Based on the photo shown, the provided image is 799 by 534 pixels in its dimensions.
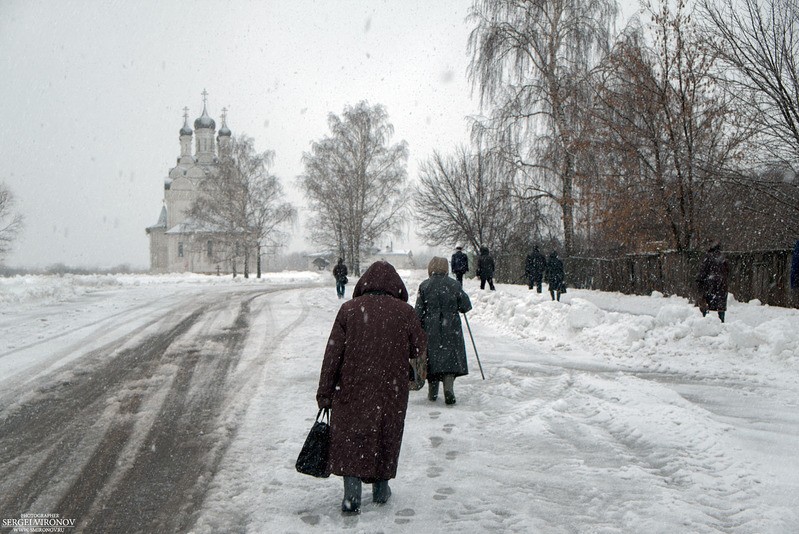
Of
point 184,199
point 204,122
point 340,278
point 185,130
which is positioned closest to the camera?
point 340,278

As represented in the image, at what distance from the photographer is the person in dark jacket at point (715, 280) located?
41.1 ft

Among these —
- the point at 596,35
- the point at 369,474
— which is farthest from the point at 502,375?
the point at 596,35

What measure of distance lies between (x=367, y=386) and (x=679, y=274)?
16.4m

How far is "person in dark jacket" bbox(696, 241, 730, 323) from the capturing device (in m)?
12.5

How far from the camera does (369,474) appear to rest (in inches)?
161

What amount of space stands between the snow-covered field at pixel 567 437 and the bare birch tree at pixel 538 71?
12325mm

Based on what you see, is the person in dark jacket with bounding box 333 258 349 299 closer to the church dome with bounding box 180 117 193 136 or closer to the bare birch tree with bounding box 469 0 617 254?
the bare birch tree with bounding box 469 0 617 254

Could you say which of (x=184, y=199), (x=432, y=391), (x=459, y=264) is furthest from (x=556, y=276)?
(x=184, y=199)

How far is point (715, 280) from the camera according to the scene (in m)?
12.6

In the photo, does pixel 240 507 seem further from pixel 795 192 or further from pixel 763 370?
pixel 795 192

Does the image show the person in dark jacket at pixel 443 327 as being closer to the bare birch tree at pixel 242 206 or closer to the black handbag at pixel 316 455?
the black handbag at pixel 316 455

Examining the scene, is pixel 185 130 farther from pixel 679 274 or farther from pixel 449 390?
pixel 449 390

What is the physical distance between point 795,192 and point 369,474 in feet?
47.6

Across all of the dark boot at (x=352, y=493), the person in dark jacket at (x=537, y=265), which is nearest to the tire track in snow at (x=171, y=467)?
the dark boot at (x=352, y=493)
